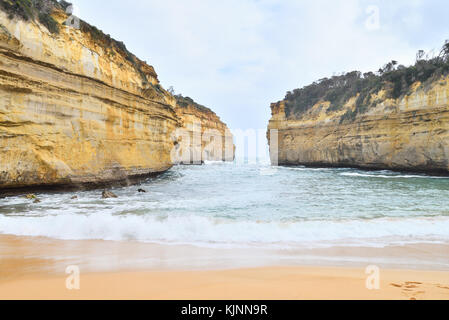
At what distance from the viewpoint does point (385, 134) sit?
19906 millimetres

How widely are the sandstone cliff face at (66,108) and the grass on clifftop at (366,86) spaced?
19848mm

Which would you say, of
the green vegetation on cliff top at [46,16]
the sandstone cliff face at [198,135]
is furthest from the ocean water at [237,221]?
the sandstone cliff face at [198,135]

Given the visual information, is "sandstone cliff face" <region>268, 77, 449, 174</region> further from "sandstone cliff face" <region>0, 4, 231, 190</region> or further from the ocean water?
"sandstone cliff face" <region>0, 4, 231, 190</region>

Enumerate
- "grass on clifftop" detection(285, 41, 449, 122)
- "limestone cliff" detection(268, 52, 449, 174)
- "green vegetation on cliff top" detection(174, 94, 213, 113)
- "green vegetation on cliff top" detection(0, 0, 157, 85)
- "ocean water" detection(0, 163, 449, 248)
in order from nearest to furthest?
"ocean water" detection(0, 163, 449, 248) → "green vegetation on cliff top" detection(0, 0, 157, 85) → "limestone cliff" detection(268, 52, 449, 174) → "grass on clifftop" detection(285, 41, 449, 122) → "green vegetation on cliff top" detection(174, 94, 213, 113)

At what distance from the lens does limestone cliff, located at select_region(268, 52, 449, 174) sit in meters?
16.8

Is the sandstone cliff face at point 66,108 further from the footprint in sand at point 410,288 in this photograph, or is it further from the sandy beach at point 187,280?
the footprint in sand at point 410,288

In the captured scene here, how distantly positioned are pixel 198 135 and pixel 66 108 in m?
39.0

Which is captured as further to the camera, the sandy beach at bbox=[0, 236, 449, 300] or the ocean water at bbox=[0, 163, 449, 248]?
the ocean water at bbox=[0, 163, 449, 248]

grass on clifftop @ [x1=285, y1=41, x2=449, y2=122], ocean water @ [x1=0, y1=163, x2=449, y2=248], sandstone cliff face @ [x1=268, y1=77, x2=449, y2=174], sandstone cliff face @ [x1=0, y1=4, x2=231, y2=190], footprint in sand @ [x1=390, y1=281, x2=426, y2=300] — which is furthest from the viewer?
grass on clifftop @ [x1=285, y1=41, x2=449, y2=122]

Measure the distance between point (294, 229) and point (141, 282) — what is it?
11.6 ft

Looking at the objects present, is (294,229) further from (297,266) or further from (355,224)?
(297,266)

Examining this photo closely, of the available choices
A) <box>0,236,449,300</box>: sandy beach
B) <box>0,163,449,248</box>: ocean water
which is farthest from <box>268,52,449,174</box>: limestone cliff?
<box>0,236,449,300</box>: sandy beach

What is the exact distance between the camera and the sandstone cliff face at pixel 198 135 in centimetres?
4169
